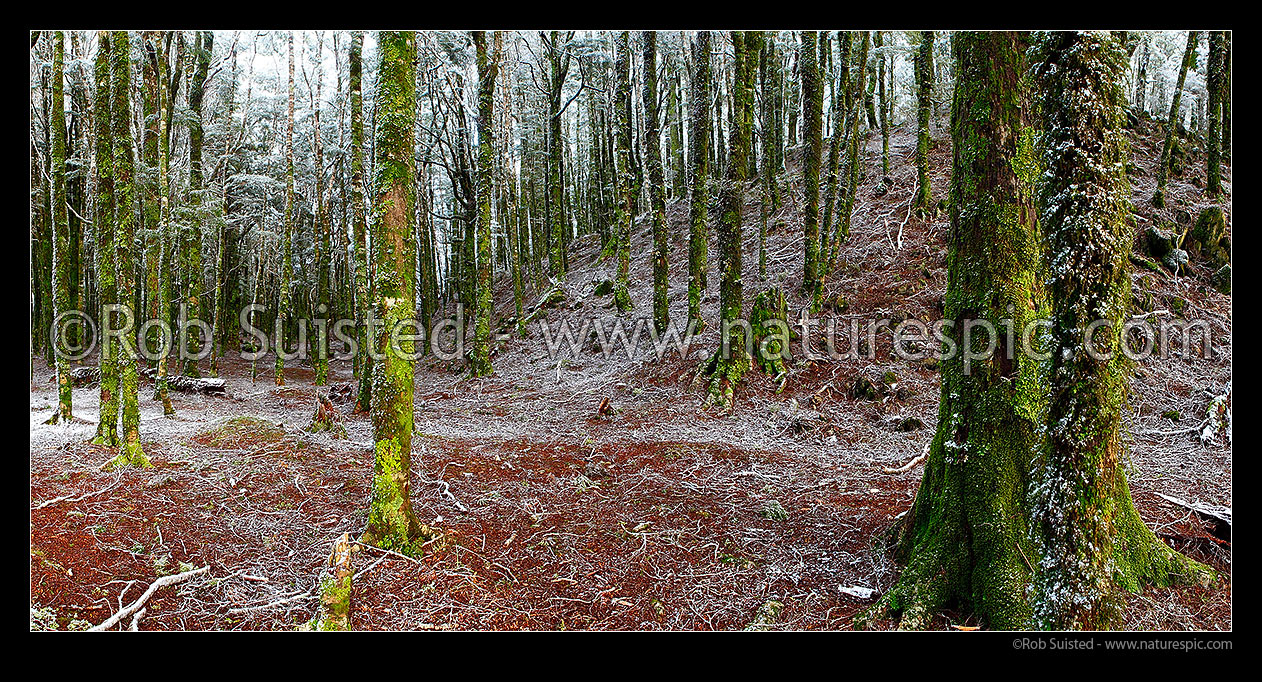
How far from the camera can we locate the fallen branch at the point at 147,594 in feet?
Result: 11.6

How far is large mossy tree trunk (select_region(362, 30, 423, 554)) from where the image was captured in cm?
464

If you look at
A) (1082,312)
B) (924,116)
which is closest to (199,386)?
(1082,312)

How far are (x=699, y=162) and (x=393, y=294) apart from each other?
858cm

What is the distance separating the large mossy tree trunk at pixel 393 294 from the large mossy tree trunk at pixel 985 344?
3.50m

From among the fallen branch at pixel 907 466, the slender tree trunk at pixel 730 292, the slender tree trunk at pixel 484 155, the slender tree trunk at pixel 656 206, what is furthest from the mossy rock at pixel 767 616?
the slender tree trunk at pixel 484 155

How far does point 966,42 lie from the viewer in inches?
158

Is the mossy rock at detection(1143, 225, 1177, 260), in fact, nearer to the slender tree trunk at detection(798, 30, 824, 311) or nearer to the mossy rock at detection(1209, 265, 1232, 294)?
the mossy rock at detection(1209, 265, 1232, 294)

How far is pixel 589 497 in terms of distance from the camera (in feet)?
20.7

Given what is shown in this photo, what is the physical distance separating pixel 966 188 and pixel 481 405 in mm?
10162

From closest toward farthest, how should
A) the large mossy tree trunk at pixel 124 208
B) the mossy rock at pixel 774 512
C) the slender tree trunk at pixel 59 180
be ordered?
the mossy rock at pixel 774 512, the large mossy tree trunk at pixel 124 208, the slender tree trunk at pixel 59 180

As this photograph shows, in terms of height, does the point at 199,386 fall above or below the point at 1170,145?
below

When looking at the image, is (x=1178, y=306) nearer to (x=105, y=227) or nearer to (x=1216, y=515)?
(x=1216, y=515)

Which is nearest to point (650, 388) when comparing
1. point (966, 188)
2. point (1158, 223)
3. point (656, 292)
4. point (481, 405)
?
point (656, 292)

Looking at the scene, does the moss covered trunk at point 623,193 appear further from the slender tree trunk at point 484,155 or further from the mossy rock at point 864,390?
the mossy rock at point 864,390
